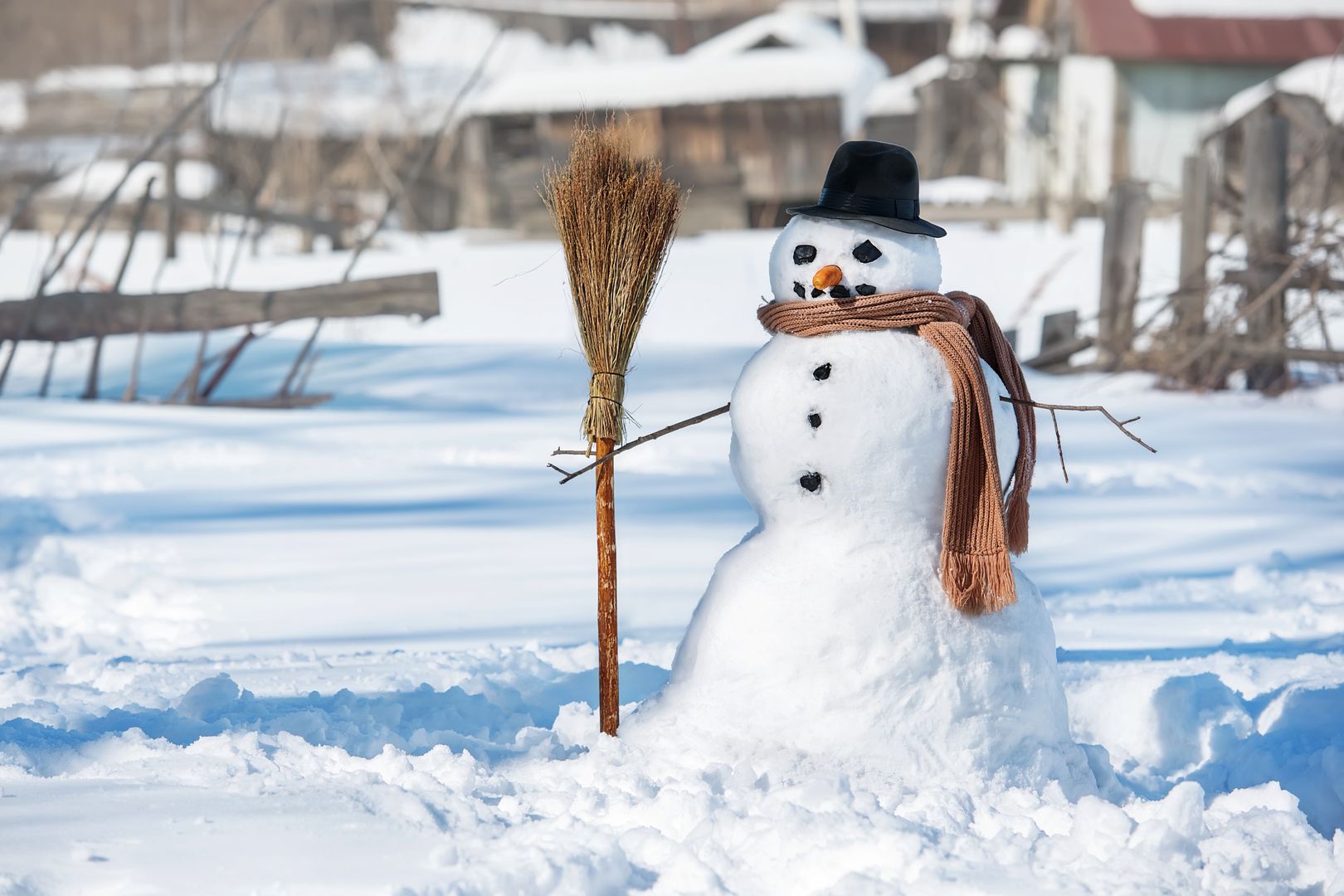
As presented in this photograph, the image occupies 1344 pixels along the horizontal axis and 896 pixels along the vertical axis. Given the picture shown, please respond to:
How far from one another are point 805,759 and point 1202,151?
21.8 ft

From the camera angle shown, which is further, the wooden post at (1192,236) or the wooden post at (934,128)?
the wooden post at (934,128)

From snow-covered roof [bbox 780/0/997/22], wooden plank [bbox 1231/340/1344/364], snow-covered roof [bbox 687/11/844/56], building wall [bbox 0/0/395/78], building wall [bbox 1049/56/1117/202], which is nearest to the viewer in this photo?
wooden plank [bbox 1231/340/1344/364]

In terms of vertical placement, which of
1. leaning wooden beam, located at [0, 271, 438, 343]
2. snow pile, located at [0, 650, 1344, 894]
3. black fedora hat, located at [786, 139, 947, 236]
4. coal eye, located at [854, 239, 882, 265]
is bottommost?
snow pile, located at [0, 650, 1344, 894]

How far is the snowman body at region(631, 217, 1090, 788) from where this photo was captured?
245cm

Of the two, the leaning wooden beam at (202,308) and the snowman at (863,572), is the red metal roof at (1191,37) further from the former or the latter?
the snowman at (863,572)

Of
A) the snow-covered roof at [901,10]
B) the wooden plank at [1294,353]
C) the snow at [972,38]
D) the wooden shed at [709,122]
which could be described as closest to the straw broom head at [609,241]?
the wooden plank at [1294,353]

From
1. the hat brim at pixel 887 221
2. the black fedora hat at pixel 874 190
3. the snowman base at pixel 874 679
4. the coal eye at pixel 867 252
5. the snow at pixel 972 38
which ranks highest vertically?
the snow at pixel 972 38

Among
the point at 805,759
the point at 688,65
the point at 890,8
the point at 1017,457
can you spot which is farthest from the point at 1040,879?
the point at 890,8

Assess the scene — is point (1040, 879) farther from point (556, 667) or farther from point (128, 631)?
point (128, 631)

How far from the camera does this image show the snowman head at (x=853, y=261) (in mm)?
2543

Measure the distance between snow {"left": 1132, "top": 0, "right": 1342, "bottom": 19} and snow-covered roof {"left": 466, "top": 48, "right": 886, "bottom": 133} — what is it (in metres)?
3.90

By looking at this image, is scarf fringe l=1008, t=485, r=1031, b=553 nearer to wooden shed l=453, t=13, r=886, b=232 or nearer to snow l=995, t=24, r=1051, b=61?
wooden shed l=453, t=13, r=886, b=232

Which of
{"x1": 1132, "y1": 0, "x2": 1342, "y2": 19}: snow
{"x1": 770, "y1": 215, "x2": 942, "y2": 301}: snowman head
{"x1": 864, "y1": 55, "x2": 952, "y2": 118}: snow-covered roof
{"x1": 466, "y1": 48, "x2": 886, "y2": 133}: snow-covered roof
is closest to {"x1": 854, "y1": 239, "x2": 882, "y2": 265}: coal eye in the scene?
{"x1": 770, "y1": 215, "x2": 942, "y2": 301}: snowman head

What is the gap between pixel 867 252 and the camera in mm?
2543
